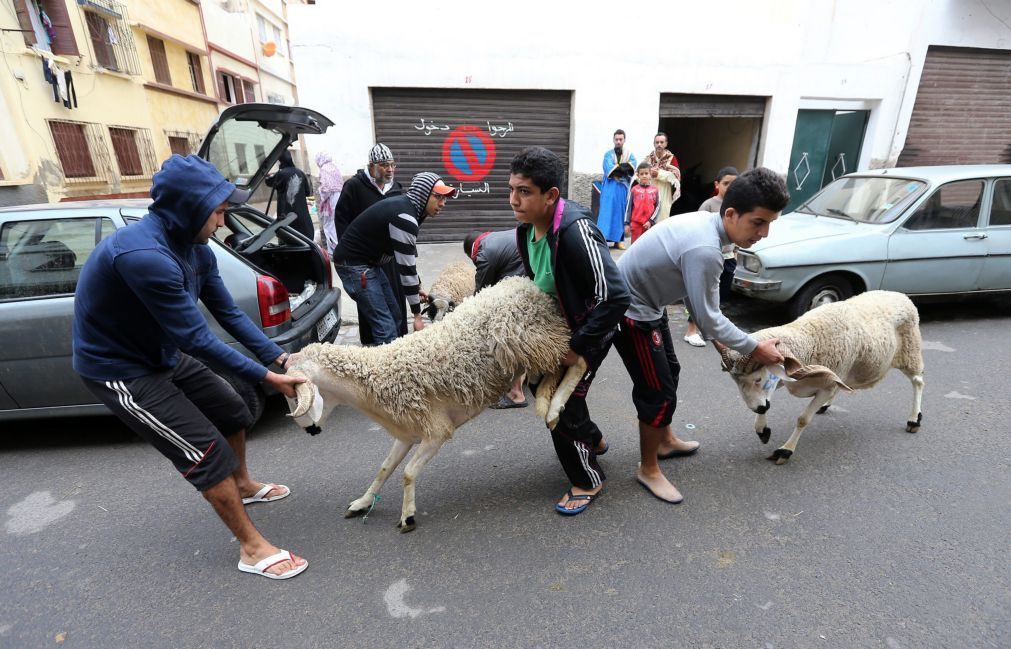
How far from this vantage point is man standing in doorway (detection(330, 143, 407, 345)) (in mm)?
4461

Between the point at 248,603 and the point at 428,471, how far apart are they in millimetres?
1226

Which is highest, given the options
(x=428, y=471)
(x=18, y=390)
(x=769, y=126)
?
(x=769, y=126)

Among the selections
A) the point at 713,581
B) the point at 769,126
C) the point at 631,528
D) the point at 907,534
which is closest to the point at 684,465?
the point at 631,528

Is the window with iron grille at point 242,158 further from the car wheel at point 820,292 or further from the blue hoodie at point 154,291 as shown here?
the car wheel at point 820,292

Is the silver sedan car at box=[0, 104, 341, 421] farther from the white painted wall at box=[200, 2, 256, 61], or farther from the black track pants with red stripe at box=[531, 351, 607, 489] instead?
the white painted wall at box=[200, 2, 256, 61]

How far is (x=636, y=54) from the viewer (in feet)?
30.7

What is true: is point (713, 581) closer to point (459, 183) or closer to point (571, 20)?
point (459, 183)

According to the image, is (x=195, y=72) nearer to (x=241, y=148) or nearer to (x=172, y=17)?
(x=172, y=17)

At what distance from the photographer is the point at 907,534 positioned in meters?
2.55

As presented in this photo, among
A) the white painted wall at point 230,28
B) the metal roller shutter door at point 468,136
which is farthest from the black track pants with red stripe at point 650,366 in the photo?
the white painted wall at point 230,28

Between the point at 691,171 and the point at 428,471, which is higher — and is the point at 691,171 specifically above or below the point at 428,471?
above

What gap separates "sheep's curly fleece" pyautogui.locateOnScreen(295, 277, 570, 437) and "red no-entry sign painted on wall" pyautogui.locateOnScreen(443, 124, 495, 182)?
7.70 meters

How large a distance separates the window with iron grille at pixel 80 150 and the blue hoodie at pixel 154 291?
11000 mm

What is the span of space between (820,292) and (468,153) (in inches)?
264
